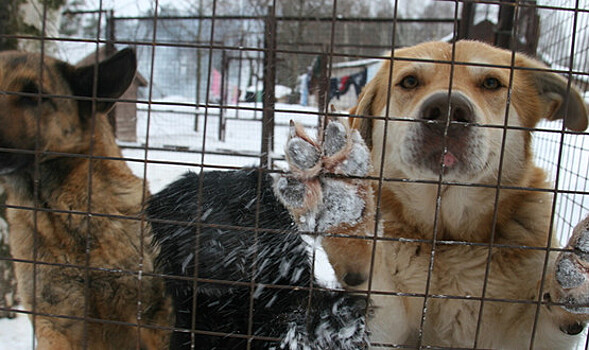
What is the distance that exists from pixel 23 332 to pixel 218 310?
97.0 inches

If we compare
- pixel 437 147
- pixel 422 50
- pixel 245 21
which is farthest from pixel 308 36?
pixel 437 147

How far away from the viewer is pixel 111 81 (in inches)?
105

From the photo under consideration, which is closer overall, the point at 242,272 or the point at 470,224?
the point at 242,272

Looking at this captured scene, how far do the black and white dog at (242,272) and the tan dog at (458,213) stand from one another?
0.22 m

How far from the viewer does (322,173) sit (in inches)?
64.4

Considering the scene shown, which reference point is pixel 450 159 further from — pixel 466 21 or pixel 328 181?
pixel 466 21

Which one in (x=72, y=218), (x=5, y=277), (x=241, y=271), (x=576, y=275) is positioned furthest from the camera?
(x=5, y=277)

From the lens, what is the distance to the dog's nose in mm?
1914

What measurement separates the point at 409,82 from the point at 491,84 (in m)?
0.42

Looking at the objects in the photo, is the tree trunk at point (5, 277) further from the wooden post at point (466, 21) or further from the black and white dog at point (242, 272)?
the wooden post at point (466, 21)

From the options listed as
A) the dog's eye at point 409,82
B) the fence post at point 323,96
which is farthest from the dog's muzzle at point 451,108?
the dog's eye at point 409,82

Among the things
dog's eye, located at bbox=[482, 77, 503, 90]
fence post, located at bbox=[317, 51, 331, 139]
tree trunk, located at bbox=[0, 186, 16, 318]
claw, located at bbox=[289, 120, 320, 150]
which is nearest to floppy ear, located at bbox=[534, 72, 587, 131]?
dog's eye, located at bbox=[482, 77, 503, 90]

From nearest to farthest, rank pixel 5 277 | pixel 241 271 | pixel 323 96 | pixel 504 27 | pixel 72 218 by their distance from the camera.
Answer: pixel 241 271 < pixel 323 96 < pixel 72 218 < pixel 5 277 < pixel 504 27

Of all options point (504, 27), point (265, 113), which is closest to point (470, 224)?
point (265, 113)
